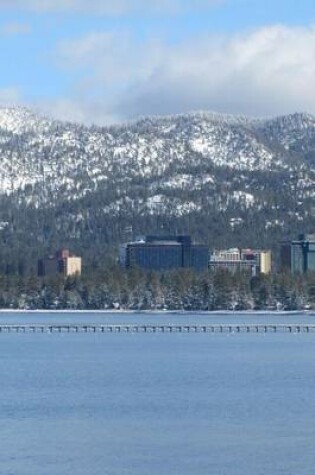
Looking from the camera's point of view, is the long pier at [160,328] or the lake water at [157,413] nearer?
the lake water at [157,413]

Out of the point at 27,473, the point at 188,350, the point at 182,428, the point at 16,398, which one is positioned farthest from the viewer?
the point at 188,350

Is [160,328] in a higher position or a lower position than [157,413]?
higher

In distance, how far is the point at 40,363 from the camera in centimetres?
11462

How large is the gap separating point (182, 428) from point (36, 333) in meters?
106

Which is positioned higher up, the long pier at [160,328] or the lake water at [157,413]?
the long pier at [160,328]

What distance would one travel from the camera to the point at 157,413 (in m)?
75.6

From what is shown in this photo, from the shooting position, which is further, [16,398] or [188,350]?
[188,350]

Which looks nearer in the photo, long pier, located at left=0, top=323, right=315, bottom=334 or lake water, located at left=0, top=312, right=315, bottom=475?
lake water, located at left=0, top=312, right=315, bottom=475

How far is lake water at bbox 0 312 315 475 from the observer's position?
60406 mm

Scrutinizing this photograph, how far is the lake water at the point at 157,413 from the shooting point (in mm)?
60406

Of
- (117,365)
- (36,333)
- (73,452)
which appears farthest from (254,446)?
(36,333)

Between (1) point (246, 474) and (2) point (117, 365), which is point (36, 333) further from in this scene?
(1) point (246, 474)

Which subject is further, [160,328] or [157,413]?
[160,328]

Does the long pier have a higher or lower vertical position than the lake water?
higher
